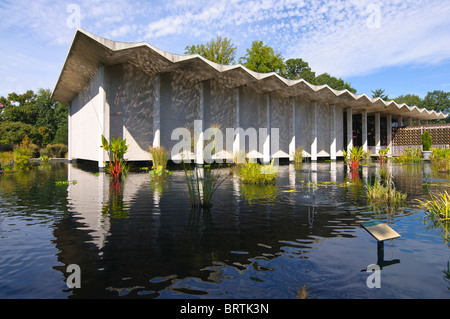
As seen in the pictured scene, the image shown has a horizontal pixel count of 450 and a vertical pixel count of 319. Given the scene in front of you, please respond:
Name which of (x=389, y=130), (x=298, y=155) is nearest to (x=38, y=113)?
(x=298, y=155)

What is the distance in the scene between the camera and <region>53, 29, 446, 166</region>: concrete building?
14664mm

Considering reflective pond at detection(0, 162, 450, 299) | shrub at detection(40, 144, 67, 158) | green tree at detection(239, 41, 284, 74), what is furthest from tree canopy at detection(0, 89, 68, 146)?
reflective pond at detection(0, 162, 450, 299)

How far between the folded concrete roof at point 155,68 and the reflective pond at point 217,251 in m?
9.01

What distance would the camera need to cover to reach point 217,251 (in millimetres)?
3135

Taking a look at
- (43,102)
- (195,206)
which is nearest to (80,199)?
(195,206)

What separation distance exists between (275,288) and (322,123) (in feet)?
85.5

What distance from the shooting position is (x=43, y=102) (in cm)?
4162

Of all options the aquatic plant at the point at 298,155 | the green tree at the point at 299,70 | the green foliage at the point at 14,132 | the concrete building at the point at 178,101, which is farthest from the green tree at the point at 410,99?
the green foliage at the point at 14,132

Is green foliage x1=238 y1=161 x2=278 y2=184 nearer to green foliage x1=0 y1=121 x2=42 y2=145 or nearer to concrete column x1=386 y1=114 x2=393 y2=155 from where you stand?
concrete column x1=386 y1=114 x2=393 y2=155

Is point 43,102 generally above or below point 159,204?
above

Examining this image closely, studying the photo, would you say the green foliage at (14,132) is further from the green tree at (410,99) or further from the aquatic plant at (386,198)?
the green tree at (410,99)
